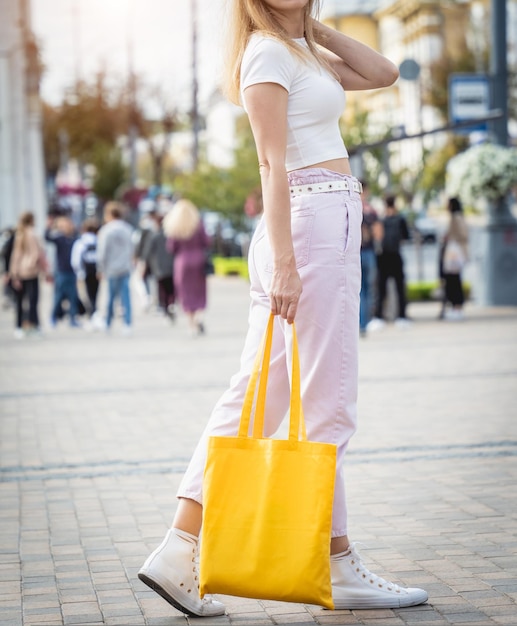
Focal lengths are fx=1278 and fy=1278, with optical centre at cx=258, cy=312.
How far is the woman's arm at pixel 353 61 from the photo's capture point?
4.13m

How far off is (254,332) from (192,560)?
0.73 m

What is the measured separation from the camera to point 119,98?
63469mm

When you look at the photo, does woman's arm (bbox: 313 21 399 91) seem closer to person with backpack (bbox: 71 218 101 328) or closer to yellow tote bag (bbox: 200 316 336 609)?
yellow tote bag (bbox: 200 316 336 609)

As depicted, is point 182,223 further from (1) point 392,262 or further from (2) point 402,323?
(2) point 402,323

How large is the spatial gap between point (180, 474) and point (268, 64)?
10.4 ft

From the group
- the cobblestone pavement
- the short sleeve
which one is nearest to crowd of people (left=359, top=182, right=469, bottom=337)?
the cobblestone pavement

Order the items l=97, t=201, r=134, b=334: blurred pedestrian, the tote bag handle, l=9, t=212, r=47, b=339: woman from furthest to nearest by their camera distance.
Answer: l=97, t=201, r=134, b=334: blurred pedestrian
l=9, t=212, r=47, b=339: woman
the tote bag handle

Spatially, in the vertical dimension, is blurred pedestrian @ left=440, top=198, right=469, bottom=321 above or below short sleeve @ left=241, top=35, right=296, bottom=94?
below

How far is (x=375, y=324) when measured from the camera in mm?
16281

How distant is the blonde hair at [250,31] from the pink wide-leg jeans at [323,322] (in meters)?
0.37

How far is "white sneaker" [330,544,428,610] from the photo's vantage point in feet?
13.0

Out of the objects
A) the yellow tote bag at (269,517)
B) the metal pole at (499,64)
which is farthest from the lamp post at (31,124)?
the yellow tote bag at (269,517)

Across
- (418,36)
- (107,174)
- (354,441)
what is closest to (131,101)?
(107,174)

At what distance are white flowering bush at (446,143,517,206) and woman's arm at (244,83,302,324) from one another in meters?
14.2
